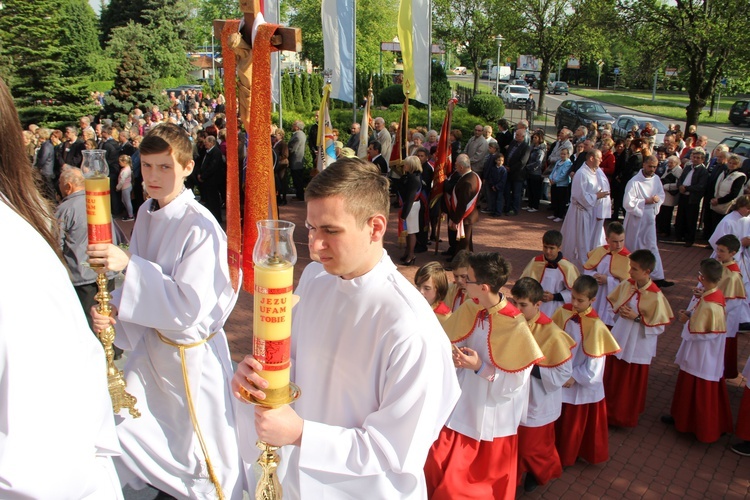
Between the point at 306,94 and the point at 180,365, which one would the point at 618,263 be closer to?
the point at 180,365

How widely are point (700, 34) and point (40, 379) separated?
18.9 meters

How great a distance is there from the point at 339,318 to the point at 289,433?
0.59 m

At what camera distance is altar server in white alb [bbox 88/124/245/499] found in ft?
12.1

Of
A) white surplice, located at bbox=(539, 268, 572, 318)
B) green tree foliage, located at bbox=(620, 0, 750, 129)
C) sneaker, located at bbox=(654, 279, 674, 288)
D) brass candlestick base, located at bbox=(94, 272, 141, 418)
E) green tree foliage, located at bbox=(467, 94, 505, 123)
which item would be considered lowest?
sneaker, located at bbox=(654, 279, 674, 288)

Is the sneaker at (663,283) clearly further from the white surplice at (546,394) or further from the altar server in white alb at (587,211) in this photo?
the white surplice at (546,394)

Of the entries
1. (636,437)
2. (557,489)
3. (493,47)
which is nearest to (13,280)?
(557,489)

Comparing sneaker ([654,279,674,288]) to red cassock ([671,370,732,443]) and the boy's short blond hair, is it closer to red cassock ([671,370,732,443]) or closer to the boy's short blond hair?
red cassock ([671,370,732,443])

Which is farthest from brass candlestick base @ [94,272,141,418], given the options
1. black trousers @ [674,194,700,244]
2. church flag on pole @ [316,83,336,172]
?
black trousers @ [674,194,700,244]

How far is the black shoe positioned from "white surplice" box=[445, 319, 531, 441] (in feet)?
2.34

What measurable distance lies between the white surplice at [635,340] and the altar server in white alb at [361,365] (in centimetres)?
376

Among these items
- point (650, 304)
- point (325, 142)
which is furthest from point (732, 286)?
point (325, 142)

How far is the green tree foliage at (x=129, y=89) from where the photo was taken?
29.2m

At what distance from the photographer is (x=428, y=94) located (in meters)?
14.3

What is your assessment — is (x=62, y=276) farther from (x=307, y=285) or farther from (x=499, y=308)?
(x=499, y=308)
